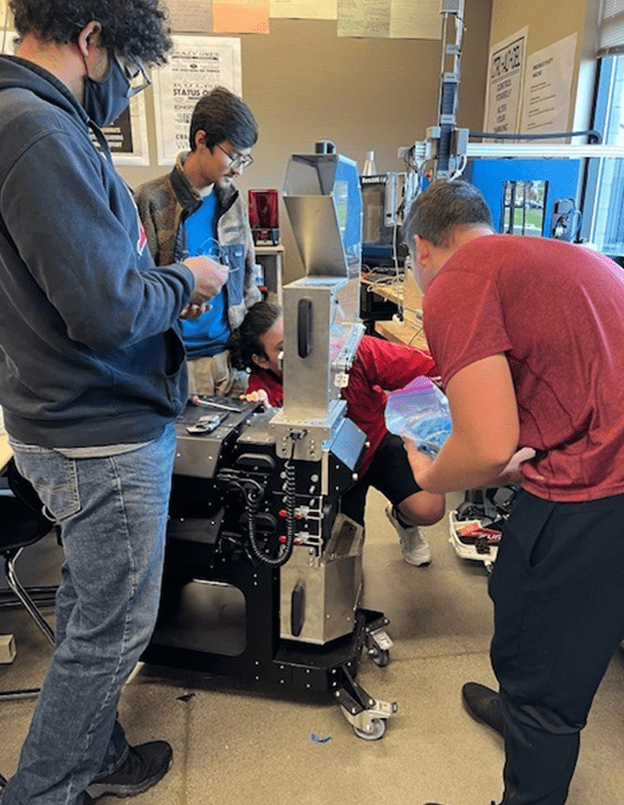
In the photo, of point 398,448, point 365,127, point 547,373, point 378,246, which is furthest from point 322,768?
point 365,127

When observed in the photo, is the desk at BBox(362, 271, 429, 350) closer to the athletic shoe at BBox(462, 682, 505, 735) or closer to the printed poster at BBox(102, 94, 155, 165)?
the athletic shoe at BBox(462, 682, 505, 735)

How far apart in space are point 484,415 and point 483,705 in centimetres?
101

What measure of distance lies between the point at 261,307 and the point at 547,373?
1.18 metres

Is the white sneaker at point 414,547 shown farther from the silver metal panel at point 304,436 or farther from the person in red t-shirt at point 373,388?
the silver metal panel at point 304,436

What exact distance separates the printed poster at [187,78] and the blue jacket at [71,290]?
286 centimetres

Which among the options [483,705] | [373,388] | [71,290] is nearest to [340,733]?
[483,705]

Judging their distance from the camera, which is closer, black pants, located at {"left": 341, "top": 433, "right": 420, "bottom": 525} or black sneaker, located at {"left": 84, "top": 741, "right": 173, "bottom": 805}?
black sneaker, located at {"left": 84, "top": 741, "right": 173, "bottom": 805}

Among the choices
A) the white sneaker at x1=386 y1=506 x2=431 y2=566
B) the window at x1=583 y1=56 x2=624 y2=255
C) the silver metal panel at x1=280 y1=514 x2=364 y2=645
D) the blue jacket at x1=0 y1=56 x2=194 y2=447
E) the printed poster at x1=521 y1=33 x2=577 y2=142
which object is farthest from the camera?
the printed poster at x1=521 y1=33 x2=577 y2=142

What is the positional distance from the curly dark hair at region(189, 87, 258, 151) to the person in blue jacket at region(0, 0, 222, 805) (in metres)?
0.67

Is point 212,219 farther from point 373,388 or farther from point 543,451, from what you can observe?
point 543,451

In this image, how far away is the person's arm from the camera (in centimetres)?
90

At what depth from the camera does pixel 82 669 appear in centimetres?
110

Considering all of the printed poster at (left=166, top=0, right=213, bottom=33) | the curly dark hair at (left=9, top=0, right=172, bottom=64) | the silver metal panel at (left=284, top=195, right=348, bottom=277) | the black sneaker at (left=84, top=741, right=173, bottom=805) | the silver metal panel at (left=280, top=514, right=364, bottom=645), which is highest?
the printed poster at (left=166, top=0, right=213, bottom=33)

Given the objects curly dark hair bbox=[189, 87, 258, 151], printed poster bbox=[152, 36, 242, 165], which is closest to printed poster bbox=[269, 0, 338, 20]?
printed poster bbox=[152, 36, 242, 165]
